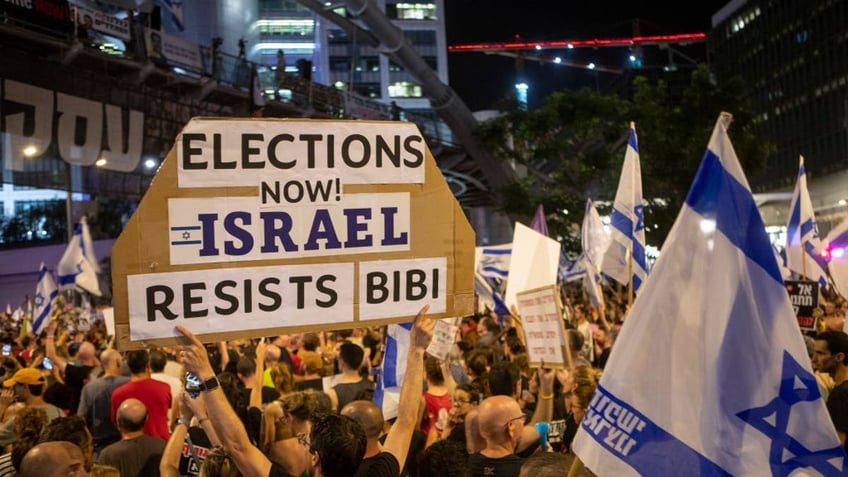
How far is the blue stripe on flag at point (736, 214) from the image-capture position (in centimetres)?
287

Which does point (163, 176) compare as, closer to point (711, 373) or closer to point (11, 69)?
point (711, 373)

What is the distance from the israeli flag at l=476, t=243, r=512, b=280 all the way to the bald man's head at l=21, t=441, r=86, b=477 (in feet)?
36.4

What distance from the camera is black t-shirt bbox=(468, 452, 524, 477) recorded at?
4.35m

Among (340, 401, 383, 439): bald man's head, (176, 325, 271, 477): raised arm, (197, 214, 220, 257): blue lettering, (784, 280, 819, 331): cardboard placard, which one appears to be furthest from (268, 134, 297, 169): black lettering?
(784, 280, 819, 331): cardboard placard

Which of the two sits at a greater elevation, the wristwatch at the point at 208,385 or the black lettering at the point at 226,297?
the black lettering at the point at 226,297

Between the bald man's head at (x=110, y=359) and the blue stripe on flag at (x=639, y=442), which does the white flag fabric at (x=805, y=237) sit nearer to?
the bald man's head at (x=110, y=359)

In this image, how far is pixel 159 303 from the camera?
3.64 meters

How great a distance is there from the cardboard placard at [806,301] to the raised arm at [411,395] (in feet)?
22.0

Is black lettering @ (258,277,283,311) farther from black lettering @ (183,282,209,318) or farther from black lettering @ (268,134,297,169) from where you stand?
black lettering @ (268,134,297,169)

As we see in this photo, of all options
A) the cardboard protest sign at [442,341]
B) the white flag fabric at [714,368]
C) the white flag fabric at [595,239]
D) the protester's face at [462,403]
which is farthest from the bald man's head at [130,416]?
the white flag fabric at [595,239]

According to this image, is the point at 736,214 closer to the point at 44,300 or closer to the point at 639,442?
the point at 639,442

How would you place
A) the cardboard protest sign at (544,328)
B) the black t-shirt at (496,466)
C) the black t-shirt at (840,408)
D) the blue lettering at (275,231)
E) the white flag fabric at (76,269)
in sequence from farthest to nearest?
the white flag fabric at (76,269) → the cardboard protest sign at (544,328) → the black t-shirt at (840,408) → the black t-shirt at (496,466) → the blue lettering at (275,231)

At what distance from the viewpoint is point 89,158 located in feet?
79.7

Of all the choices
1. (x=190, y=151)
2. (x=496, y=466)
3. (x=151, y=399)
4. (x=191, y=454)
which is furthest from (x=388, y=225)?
(x=151, y=399)
